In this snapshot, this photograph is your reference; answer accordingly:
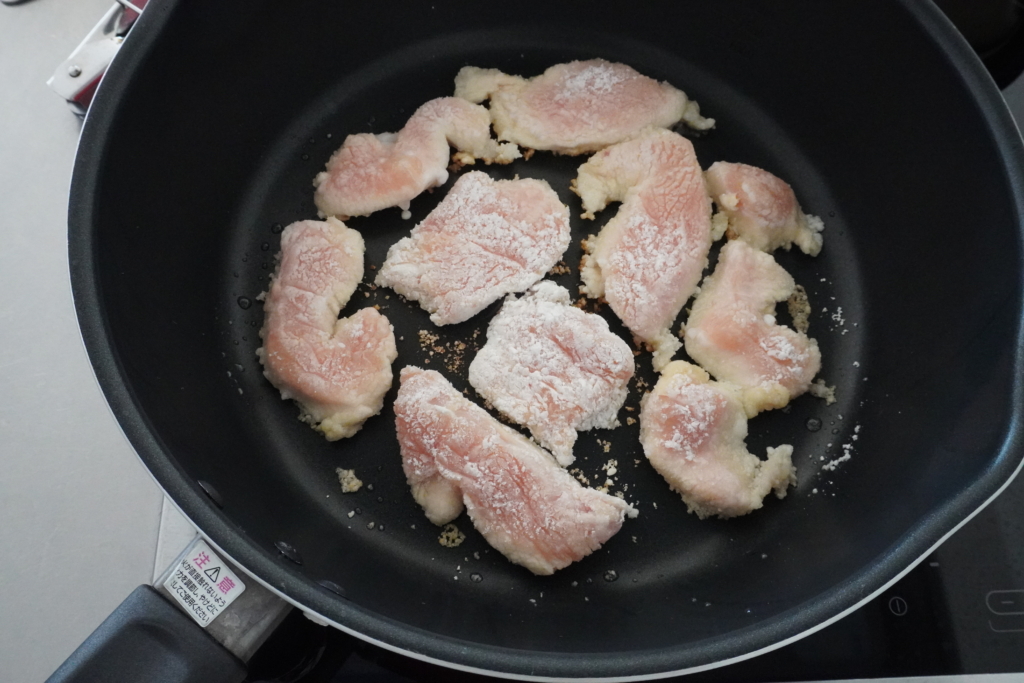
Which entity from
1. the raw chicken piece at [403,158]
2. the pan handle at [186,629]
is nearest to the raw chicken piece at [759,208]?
the raw chicken piece at [403,158]

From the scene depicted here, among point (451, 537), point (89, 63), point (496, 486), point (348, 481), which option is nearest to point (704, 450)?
point (496, 486)

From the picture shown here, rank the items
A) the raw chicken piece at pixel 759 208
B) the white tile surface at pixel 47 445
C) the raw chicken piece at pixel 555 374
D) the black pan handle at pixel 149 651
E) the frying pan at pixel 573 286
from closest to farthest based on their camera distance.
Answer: the black pan handle at pixel 149 651
the frying pan at pixel 573 286
the white tile surface at pixel 47 445
the raw chicken piece at pixel 555 374
the raw chicken piece at pixel 759 208

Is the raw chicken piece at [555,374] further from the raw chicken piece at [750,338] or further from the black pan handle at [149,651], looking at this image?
the black pan handle at [149,651]

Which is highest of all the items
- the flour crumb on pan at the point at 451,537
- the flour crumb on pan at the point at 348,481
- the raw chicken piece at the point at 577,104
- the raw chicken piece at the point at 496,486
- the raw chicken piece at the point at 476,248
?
the raw chicken piece at the point at 577,104

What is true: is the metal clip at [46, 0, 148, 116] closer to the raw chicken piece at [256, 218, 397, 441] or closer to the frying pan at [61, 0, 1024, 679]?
the frying pan at [61, 0, 1024, 679]

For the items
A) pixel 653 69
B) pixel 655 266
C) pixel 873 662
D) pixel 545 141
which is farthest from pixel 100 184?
pixel 873 662

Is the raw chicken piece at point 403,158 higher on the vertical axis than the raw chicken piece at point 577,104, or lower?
lower

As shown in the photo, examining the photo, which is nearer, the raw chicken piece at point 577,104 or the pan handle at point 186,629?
the pan handle at point 186,629
